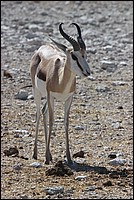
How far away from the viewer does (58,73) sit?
1073 cm

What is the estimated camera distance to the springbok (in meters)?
10.3

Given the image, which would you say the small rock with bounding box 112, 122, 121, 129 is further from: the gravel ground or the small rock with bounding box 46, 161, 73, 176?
the small rock with bounding box 46, 161, 73, 176

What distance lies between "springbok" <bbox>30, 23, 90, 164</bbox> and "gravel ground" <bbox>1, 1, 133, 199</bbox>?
54cm

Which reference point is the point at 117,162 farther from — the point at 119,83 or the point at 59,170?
the point at 119,83

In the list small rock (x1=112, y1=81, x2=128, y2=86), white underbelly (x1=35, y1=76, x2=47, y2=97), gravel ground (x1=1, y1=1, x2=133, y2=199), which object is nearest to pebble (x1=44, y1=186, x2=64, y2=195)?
gravel ground (x1=1, y1=1, x2=133, y2=199)

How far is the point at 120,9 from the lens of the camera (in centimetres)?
2823

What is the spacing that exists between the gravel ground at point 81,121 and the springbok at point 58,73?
54cm

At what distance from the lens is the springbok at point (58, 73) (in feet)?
33.8

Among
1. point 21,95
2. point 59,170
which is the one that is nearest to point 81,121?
point 21,95

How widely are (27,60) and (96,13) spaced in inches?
356

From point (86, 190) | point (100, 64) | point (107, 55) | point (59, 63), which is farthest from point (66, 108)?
point (107, 55)

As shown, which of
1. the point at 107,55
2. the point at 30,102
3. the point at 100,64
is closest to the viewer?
the point at 30,102

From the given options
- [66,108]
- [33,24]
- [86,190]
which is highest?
[33,24]

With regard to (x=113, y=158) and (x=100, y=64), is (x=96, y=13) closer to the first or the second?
(x=100, y=64)
